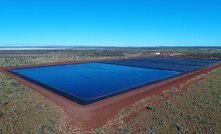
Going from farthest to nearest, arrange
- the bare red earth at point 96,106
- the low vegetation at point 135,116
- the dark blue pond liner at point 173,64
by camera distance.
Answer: the dark blue pond liner at point 173,64
the bare red earth at point 96,106
the low vegetation at point 135,116

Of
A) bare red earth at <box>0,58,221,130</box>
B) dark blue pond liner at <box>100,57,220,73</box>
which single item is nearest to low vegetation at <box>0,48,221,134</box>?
bare red earth at <box>0,58,221,130</box>

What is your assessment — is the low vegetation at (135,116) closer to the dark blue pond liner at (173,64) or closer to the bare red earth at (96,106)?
the bare red earth at (96,106)

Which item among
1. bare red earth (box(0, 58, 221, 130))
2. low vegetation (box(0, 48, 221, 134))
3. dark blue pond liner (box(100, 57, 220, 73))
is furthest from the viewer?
dark blue pond liner (box(100, 57, 220, 73))

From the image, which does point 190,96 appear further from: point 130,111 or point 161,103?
point 130,111

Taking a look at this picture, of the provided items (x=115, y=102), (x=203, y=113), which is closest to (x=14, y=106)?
(x=115, y=102)

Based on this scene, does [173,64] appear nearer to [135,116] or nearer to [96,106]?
[96,106]

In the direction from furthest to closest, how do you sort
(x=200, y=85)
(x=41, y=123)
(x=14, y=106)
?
(x=200, y=85)
(x=14, y=106)
(x=41, y=123)

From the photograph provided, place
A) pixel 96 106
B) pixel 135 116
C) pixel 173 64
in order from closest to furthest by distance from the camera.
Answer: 1. pixel 135 116
2. pixel 96 106
3. pixel 173 64

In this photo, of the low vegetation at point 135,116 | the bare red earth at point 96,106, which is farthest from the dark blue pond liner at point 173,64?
the low vegetation at point 135,116

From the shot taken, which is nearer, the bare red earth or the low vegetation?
the low vegetation

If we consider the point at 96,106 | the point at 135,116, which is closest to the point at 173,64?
the point at 96,106

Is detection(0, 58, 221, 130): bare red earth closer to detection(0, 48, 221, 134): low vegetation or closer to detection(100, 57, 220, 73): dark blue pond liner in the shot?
detection(0, 48, 221, 134): low vegetation
